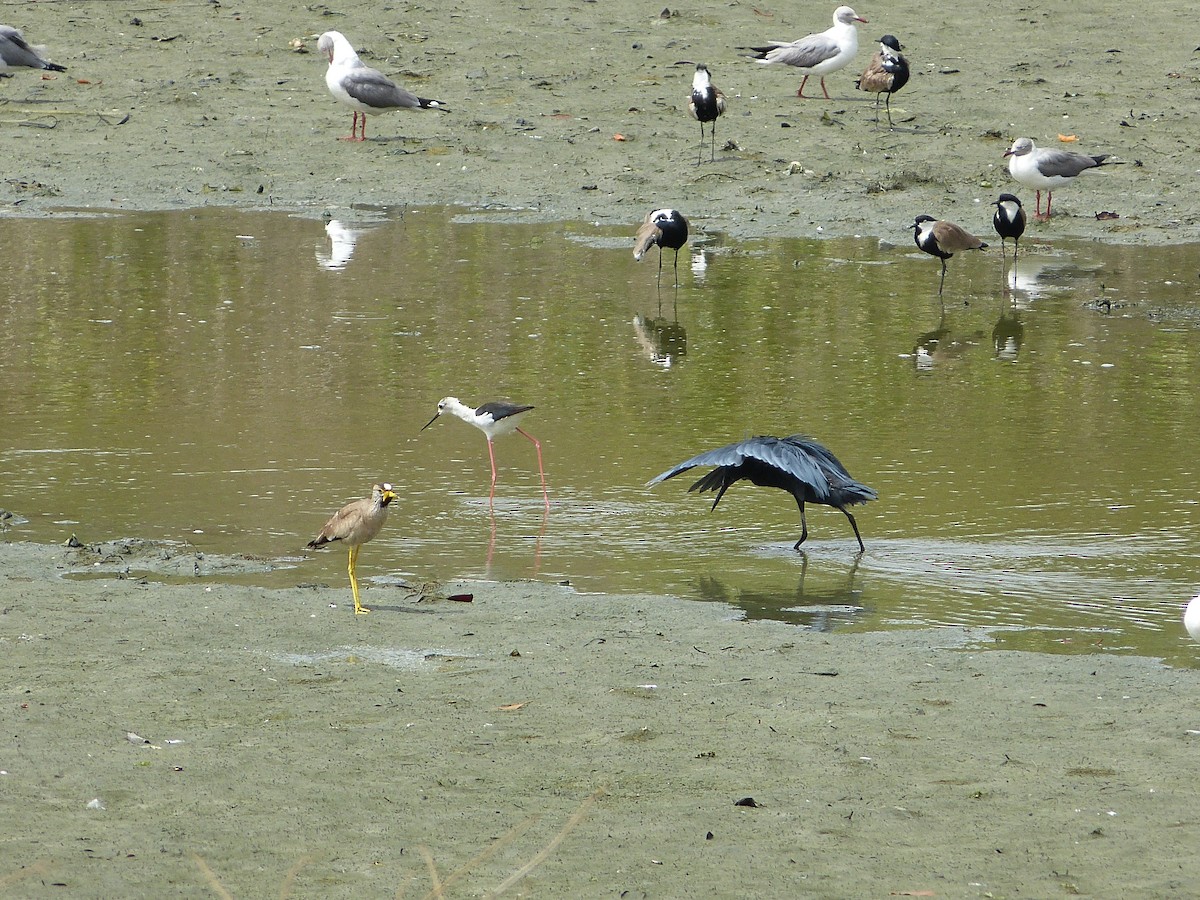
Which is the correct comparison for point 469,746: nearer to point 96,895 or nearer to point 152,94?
point 96,895

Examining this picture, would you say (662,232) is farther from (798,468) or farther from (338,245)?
(798,468)

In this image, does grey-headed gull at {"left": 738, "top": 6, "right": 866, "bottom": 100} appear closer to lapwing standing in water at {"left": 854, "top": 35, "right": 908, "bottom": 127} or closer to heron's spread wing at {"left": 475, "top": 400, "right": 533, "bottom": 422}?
lapwing standing in water at {"left": 854, "top": 35, "right": 908, "bottom": 127}

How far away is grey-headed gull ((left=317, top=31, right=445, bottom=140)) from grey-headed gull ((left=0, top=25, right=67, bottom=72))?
364 centimetres

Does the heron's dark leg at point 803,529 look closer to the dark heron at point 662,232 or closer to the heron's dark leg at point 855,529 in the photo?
the heron's dark leg at point 855,529

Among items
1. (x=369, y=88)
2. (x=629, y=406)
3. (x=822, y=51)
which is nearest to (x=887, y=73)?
(x=822, y=51)

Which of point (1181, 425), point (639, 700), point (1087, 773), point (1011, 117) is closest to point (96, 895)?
point (639, 700)

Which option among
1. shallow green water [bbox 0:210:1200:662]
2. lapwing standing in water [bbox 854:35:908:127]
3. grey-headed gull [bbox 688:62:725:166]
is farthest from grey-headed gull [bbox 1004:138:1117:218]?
grey-headed gull [bbox 688:62:725:166]

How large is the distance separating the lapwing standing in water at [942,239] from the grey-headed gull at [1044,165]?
7.39 ft

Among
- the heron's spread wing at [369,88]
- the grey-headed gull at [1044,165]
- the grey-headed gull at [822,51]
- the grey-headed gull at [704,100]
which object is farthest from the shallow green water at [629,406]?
the grey-headed gull at [822,51]

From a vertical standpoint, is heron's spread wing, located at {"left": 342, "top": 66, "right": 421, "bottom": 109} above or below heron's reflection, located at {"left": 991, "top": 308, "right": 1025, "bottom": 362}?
above

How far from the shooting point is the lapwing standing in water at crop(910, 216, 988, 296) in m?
14.1

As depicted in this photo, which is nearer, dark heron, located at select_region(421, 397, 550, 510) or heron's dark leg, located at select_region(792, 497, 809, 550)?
heron's dark leg, located at select_region(792, 497, 809, 550)

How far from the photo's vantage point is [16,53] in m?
20.0

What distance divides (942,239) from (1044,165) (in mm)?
2671
